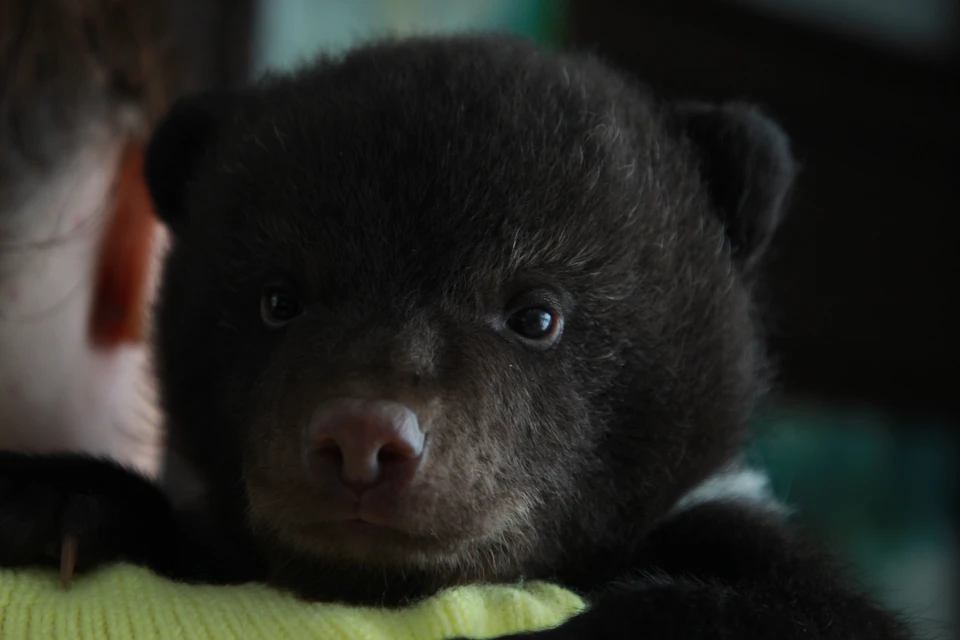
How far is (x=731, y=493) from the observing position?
5.77 feet

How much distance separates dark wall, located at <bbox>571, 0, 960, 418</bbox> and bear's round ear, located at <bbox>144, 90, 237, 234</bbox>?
254cm

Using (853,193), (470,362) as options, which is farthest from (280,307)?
(853,193)

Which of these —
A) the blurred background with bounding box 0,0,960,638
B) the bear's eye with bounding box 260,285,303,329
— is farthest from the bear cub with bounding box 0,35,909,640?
the blurred background with bounding box 0,0,960,638

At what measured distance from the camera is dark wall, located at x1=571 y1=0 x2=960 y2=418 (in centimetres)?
425

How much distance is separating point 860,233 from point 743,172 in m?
3.02

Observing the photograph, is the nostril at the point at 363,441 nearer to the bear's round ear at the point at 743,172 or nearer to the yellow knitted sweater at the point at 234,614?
the yellow knitted sweater at the point at 234,614

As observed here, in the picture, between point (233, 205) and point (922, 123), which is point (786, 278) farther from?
point (233, 205)

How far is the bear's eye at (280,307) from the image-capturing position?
5.22 ft

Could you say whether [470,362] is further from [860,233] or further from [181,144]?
[860,233]

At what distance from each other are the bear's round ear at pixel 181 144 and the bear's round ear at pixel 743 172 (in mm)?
889

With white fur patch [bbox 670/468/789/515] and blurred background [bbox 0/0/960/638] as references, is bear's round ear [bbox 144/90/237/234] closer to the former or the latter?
white fur patch [bbox 670/468/789/515]

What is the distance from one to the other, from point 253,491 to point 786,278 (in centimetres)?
332

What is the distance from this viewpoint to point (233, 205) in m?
1.67

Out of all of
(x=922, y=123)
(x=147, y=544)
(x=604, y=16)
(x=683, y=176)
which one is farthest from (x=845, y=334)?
(x=147, y=544)
